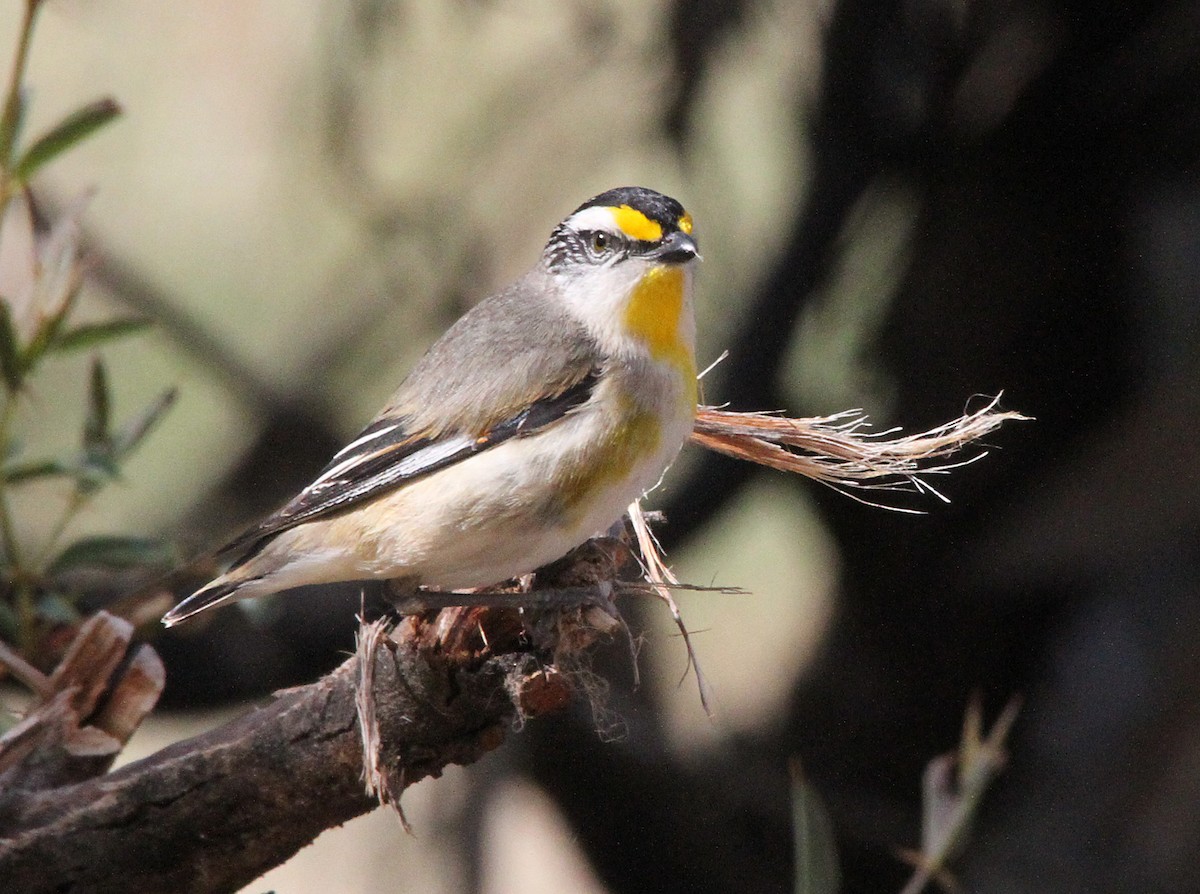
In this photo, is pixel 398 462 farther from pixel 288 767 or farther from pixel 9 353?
pixel 9 353

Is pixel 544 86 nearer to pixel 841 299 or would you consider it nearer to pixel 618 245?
pixel 841 299

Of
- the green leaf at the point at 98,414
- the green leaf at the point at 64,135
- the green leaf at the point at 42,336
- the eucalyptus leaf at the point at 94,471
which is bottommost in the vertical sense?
the eucalyptus leaf at the point at 94,471

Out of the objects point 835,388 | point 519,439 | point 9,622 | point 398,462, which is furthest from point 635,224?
point 9,622

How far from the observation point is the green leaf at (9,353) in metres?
2.25

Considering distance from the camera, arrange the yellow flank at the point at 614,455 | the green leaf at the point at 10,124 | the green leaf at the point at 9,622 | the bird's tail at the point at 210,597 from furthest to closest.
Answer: the green leaf at the point at 9,622, the green leaf at the point at 10,124, the bird's tail at the point at 210,597, the yellow flank at the point at 614,455

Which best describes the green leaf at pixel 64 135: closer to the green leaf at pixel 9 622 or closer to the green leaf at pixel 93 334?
the green leaf at pixel 93 334

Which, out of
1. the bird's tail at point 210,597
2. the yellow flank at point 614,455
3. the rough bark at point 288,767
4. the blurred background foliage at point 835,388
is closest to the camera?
the rough bark at point 288,767

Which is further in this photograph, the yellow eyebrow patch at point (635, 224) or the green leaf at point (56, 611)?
the green leaf at point (56, 611)

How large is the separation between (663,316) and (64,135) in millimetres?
1078

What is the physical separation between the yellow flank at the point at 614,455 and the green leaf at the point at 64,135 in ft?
3.43

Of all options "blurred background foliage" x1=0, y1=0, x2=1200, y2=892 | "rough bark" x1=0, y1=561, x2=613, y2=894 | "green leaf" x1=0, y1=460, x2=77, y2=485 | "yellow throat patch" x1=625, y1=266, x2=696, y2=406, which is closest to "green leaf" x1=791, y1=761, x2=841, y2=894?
"rough bark" x1=0, y1=561, x2=613, y2=894

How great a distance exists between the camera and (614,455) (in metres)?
1.85

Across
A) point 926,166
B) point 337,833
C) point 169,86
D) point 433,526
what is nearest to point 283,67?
point 169,86

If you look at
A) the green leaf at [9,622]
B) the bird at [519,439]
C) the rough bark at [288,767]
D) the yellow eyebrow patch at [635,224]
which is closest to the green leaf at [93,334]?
the green leaf at [9,622]
